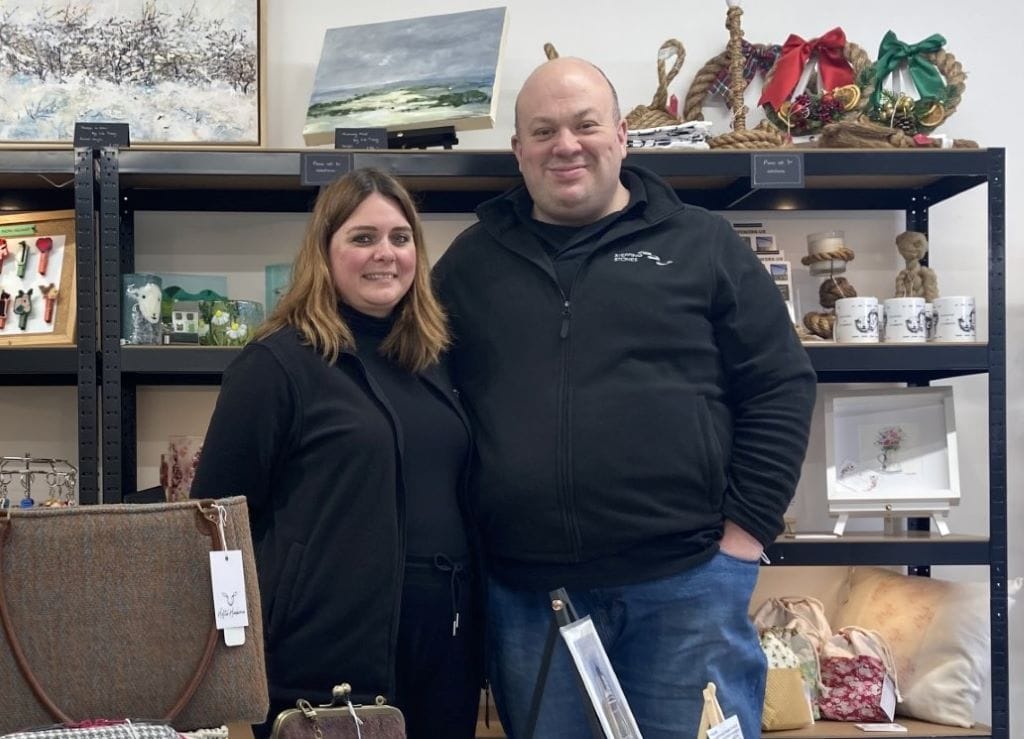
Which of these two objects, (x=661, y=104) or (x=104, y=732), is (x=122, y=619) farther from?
(x=661, y=104)

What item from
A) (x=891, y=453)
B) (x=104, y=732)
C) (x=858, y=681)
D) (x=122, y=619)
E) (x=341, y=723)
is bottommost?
(x=858, y=681)

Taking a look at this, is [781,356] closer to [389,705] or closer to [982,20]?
[389,705]

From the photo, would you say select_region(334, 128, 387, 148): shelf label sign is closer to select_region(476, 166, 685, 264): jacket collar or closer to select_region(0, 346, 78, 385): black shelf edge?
select_region(476, 166, 685, 264): jacket collar

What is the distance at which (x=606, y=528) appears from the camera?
79.1 inches

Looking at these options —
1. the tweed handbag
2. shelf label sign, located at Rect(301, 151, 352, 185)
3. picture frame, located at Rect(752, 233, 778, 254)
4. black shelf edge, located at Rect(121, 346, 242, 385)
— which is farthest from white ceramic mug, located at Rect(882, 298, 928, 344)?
the tweed handbag

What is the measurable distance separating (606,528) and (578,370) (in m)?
0.29

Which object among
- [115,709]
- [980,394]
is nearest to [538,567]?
[115,709]

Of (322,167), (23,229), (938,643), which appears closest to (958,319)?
(938,643)

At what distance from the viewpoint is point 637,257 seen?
7.05 feet

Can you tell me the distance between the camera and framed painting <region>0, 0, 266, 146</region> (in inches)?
112

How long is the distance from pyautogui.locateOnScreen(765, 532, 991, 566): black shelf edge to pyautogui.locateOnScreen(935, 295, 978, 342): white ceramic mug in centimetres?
50

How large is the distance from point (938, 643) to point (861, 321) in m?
0.82

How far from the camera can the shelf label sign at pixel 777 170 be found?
2.65m

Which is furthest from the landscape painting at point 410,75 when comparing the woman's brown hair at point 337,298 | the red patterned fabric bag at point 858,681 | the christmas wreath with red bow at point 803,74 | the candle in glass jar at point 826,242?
the red patterned fabric bag at point 858,681
